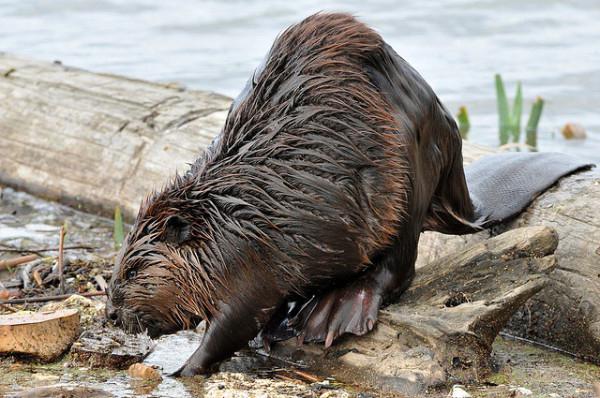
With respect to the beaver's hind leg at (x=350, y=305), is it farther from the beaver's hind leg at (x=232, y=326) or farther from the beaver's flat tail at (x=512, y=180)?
the beaver's flat tail at (x=512, y=180)

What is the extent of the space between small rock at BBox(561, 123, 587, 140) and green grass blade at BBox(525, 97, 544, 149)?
22 centimetres

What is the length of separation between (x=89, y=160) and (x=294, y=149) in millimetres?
2538

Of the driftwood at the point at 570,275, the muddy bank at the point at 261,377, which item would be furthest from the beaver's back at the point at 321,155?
the driftwood at the point at 570,275

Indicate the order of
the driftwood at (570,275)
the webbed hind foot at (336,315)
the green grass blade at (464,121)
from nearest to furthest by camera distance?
the webbed hind foot at (336,315)
the driftwood at (570,275)
the green grass blade at (464,121)

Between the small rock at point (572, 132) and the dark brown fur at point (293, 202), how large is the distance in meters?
4.63

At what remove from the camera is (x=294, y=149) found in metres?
4.13

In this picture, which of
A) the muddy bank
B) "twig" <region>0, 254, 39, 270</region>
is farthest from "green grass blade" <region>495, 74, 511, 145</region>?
"twig" <region>0, 254, 39, 270</region>

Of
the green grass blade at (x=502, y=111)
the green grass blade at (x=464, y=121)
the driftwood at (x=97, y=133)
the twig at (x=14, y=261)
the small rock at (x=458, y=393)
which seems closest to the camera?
the small rock at (x=458, y=393)

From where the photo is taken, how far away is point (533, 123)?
8.44 metres

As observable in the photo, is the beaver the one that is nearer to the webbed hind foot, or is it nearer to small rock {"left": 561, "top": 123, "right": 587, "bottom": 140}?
the webbed hind foot

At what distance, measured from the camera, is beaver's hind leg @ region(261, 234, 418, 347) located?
4.18 meters

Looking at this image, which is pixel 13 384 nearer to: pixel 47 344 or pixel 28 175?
pixel 47 344

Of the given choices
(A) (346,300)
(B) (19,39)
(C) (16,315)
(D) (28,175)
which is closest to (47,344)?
(C) (16,315)

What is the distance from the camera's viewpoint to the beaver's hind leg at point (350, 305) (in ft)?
13.7
